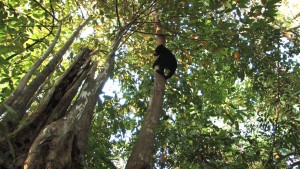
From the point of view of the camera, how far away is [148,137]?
3555 millimetres

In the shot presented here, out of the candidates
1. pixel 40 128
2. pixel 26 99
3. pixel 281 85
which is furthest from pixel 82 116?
pixel 281 85

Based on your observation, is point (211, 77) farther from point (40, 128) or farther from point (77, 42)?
point (40, 128)

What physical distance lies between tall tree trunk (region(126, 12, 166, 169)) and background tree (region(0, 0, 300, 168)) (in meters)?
0.14

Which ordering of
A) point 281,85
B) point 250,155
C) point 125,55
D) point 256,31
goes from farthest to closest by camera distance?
1. point 125,55
2. point 281,85
3. point 256,31
4. point 250,155

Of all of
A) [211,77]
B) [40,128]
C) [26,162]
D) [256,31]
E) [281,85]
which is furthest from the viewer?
[211,77]

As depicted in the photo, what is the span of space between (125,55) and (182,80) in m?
1.89

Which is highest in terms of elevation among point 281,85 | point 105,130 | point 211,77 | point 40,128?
point 211,77

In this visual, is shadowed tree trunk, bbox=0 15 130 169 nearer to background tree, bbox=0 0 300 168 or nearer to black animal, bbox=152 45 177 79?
background tree, bbox=0 0 300 168

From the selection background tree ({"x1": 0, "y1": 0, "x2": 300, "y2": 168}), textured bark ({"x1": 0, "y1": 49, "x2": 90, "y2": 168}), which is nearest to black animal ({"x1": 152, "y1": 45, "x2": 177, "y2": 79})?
background tree ({"x1": 0, "y1": 0, "x2": 300, "y2": 168})

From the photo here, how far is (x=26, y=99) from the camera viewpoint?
347 cm

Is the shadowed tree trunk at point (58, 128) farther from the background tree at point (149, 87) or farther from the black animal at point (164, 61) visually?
the black animal at point (164, 61)

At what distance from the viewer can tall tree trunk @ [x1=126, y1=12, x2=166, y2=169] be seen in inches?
128

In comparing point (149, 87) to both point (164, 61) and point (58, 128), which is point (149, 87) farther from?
point (58, 128)

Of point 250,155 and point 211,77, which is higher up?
point 211,77
